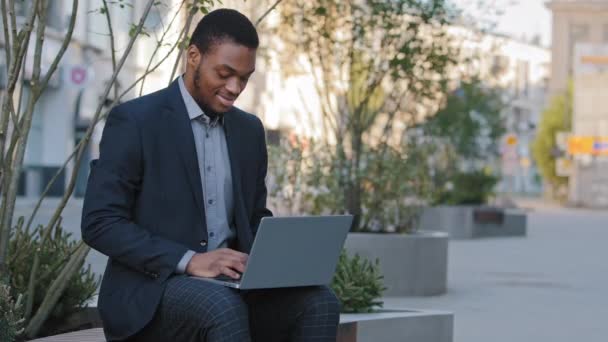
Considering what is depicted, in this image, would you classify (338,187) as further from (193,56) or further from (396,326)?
(193,56)

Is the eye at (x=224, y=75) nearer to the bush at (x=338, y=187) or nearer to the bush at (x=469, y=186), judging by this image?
the bush at (x=338, y=187)

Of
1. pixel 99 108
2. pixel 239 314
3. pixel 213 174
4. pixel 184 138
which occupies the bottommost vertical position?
pixel 239 314

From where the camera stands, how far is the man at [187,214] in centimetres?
441

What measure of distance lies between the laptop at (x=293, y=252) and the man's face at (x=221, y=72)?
1.47ft

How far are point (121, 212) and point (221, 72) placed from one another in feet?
1.63

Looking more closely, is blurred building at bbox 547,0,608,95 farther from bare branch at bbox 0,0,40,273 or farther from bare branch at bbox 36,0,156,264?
bare branch at bbox 0,0,40,273

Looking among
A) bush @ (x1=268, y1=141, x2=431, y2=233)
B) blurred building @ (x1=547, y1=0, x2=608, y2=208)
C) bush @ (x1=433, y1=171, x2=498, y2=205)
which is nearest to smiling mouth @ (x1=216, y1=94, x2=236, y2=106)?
bush @ (x1=268, y1=141, x2=431, y2=233)

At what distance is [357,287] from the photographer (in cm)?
771

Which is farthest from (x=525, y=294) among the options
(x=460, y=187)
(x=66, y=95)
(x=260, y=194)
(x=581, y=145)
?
(x=581, y=145)

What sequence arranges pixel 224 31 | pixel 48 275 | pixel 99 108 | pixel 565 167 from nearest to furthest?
pixel 224 31 → pixel 99 108 → pixel 48 275 → pixel 565 167

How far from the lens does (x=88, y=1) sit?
4347cm

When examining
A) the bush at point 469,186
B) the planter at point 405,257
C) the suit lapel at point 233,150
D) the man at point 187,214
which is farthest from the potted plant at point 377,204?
the bush at point 469,186

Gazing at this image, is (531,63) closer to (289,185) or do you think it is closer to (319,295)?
(289,185)

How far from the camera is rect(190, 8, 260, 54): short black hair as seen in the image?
4.54 m
